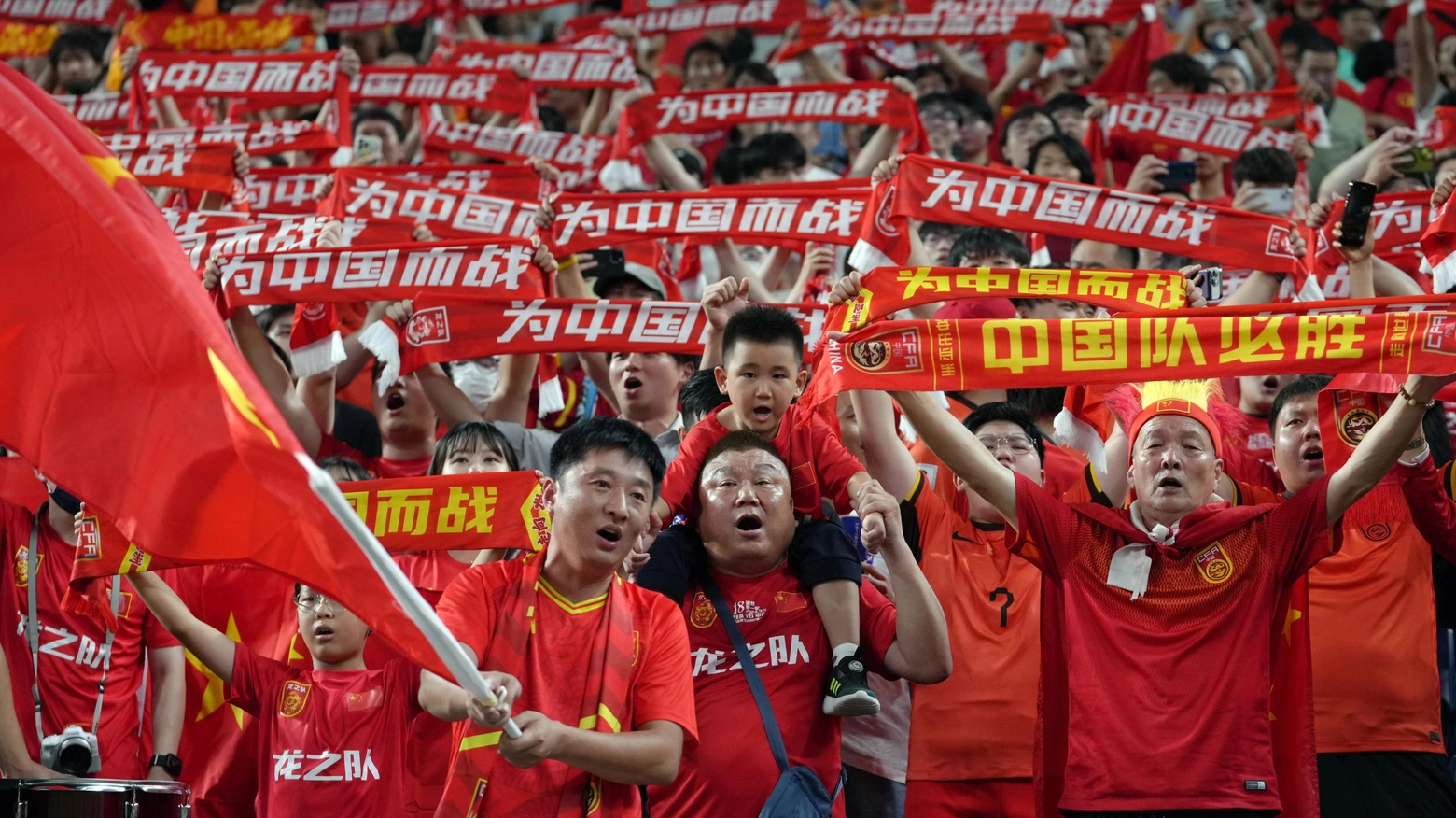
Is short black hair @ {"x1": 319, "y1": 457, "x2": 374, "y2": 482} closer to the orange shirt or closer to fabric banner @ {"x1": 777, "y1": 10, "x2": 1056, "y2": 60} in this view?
the orange shirt

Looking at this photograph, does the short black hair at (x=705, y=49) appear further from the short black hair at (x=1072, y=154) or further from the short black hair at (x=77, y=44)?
the short black hair at (x=77, y=44)

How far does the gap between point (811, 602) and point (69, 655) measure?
2.48 meters

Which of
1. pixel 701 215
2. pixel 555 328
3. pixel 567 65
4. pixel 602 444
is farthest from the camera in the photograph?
pixel 567 65

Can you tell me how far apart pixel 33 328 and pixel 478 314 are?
3.14m

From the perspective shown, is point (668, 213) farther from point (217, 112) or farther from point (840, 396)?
point (217, 112)

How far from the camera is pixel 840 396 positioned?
5.66m

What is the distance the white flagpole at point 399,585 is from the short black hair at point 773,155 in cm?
636

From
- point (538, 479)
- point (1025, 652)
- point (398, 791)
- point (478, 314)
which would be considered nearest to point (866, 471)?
point (1025, 652)

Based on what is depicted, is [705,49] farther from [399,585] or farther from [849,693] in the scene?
[399,585]

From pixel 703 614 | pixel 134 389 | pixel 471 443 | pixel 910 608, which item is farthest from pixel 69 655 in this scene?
pixel 910 608

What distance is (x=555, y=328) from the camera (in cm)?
617

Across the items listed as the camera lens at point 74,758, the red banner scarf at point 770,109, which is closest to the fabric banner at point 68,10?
the red banner scarf at point 770,109

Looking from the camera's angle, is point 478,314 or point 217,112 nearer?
point 478,314

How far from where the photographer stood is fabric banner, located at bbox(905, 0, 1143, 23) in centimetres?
1039
